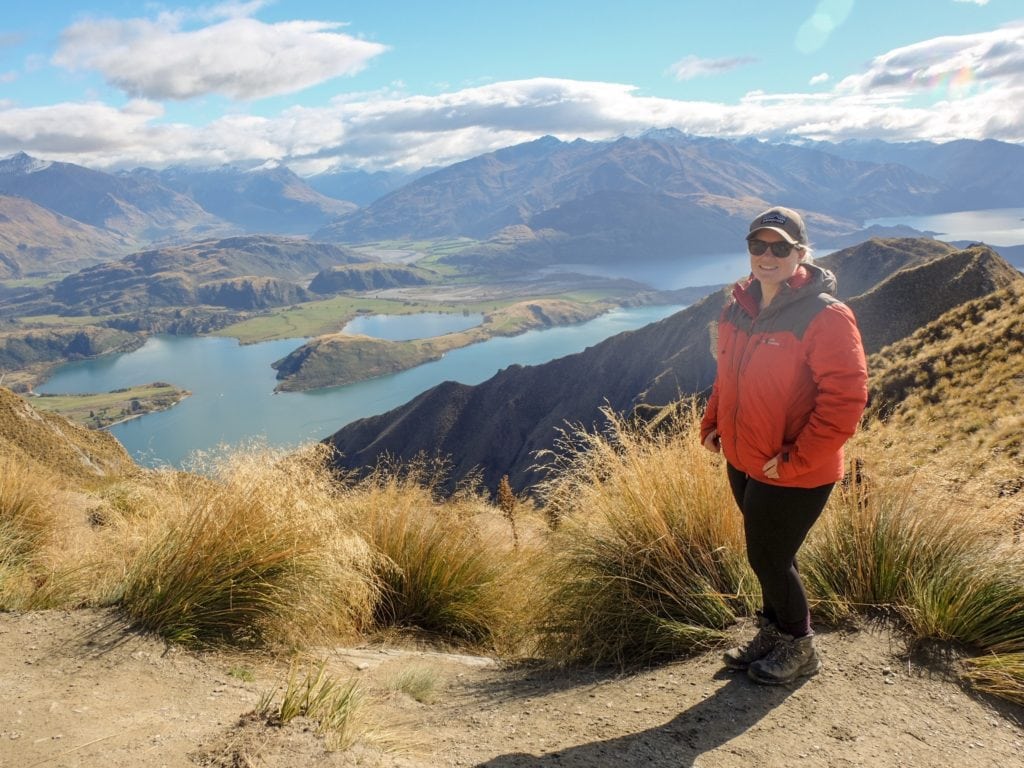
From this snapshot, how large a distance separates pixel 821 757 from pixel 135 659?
3371 mm

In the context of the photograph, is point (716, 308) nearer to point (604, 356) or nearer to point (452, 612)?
point (604, 356)

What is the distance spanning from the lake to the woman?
8877 cm

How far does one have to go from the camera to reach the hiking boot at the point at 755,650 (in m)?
3.21

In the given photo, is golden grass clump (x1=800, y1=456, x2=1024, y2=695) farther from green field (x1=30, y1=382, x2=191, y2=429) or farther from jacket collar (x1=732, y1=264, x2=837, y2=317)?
green field (x1=30, y1=382, x2=191, y2=429)

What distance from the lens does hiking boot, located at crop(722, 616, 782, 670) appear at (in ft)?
10.5

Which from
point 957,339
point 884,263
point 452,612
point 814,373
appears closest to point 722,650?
point 814,373

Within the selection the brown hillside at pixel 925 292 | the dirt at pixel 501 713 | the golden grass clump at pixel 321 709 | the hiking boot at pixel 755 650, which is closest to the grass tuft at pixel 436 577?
the dirt at pixel 501 713

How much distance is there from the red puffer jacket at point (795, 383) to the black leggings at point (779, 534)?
9cm

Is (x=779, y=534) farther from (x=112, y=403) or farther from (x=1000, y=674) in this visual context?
(x=112, y=403)

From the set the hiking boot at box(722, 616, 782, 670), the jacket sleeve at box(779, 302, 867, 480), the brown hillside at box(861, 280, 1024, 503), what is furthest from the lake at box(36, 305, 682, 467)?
the jacket sleeve at box(779, 302, 867, 480)

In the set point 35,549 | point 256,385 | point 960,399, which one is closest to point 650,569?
point 35,549

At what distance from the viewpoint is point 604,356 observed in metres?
75.9

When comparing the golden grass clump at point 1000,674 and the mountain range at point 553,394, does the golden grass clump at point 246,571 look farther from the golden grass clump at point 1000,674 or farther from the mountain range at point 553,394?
the mountain range at point 553,394

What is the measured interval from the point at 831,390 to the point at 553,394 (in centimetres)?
7173
